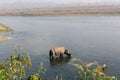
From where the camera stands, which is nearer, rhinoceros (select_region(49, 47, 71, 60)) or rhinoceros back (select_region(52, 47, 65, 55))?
rhinoceros (select_region(49, 47, 71, 60))

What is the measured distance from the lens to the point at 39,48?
110ft

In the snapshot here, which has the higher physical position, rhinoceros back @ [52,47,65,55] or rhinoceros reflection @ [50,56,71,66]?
rhinoceros back @ [52,47,65,55]

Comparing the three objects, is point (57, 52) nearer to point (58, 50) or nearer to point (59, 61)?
point (58, 50)

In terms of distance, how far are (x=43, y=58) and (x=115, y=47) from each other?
35.1 ft

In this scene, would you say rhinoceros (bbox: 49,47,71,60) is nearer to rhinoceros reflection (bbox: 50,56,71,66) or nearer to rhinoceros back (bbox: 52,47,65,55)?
rhinoceros back (bbox: 52,47,65,55)

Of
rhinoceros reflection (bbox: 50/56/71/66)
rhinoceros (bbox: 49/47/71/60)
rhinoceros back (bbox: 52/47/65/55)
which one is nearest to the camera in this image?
rhinoceros reflection (bbox: 50/56/71/66)

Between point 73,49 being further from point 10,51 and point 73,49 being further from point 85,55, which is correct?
point 10,51

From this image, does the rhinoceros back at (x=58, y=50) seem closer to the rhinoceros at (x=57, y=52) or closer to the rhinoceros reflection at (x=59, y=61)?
the rhinoceros at (x=57, y=52)

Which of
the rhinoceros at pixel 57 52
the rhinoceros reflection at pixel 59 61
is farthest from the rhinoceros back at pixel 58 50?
the rhinoceros reflection at pixel 59 61

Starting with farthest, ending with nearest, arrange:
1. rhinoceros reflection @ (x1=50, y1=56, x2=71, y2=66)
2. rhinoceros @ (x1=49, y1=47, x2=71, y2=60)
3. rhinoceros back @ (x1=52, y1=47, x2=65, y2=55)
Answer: rhinoceros back @ (x1=52, y1=47, x2=65, y2=55) < rhinoceros @ (x1=49, y1=47, x2=71, y2=60) < rhinoceros reflection @ (x1=50, y1=56, x2=71, y2=66)

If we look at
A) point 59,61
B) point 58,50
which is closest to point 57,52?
point 58,50

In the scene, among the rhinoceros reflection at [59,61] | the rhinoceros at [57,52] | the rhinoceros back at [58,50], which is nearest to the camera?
the rhinoceros reflection at [59,61]

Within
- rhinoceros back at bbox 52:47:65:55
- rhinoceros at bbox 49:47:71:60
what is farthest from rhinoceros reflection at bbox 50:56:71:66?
rhinoceros back at bbox 52:47:65:55

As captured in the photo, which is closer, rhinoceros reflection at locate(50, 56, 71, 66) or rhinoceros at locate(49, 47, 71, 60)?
rhinoceros reflection at locate(50, 56, 71, 66)
